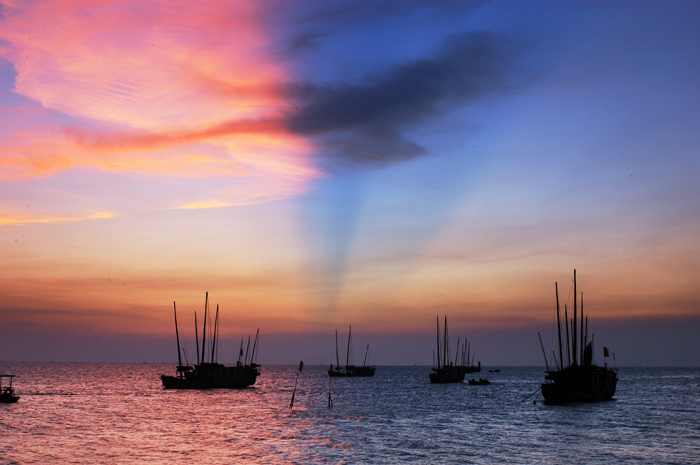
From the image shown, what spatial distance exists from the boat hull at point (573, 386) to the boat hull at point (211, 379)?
205 ft

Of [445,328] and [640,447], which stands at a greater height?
[445,328]

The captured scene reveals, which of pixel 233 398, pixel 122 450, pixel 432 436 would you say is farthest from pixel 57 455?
pixel 233 398

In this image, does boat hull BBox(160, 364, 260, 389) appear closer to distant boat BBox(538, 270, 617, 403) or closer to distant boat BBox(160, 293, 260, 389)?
distant boat BBox(160, 293, 260, 389)

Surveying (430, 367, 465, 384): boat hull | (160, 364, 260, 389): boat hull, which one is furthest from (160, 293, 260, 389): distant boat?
(430, 367, 465, 384): boat hull

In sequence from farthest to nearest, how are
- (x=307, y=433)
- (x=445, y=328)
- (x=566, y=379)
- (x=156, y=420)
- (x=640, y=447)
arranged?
(x=445, y=328) → (x=566, y=379) → (x=156, y=420) → (x=307, y=433) → (x=640, y=447)

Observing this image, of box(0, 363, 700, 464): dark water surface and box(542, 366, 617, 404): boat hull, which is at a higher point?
box(542, 366, 617, 404): boat hull

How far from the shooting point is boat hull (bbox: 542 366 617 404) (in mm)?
86312

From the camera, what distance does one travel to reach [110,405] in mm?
94125

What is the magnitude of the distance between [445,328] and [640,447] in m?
112

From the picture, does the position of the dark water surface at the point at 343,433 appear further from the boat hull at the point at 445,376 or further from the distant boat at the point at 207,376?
the boat hull at the point at 445,376

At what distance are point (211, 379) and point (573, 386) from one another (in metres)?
68.1

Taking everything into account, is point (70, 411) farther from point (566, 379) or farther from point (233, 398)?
point (566, 379)

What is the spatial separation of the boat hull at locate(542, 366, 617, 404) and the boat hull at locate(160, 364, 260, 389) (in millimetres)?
62486

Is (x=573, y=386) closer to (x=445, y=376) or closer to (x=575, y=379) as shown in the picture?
(x=575, y=379)
